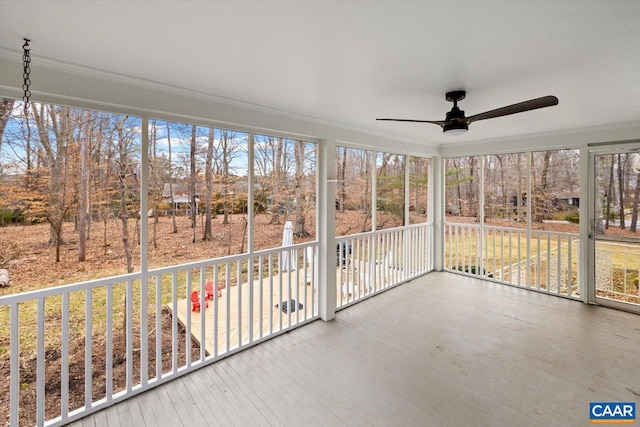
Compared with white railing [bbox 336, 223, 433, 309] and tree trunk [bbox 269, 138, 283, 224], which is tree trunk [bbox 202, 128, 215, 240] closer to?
tree trunk [bbox 269, 138, 283, 224]

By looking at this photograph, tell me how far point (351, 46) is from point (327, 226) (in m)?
2.23

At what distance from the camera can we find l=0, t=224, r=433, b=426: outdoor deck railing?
6.69 feet

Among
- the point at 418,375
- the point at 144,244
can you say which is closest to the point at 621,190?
the point at 418,375

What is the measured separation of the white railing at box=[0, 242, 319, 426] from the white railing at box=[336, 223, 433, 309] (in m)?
1.26

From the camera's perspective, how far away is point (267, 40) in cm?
167

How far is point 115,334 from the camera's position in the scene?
2469 millimetres

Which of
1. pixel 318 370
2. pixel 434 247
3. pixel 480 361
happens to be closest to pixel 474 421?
pixel 480 361

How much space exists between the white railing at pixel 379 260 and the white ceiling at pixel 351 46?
220 cm

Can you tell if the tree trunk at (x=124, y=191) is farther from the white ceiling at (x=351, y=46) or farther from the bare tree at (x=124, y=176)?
the white ceiling at (x=351, y=46)

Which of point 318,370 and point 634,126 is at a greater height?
point 634,126

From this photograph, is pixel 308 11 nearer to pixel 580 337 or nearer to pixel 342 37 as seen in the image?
pixel 342 37

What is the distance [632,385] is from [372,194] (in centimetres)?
315

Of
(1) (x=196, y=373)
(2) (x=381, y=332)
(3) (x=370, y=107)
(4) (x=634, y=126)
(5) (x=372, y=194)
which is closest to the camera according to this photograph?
(1) (x=196, y=373)

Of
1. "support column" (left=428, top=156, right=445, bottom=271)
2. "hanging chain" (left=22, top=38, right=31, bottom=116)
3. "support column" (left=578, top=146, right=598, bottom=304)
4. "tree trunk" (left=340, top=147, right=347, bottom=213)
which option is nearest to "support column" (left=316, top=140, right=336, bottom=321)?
"tree trunk" (left=340, top=147, right=347, bottom=213)
